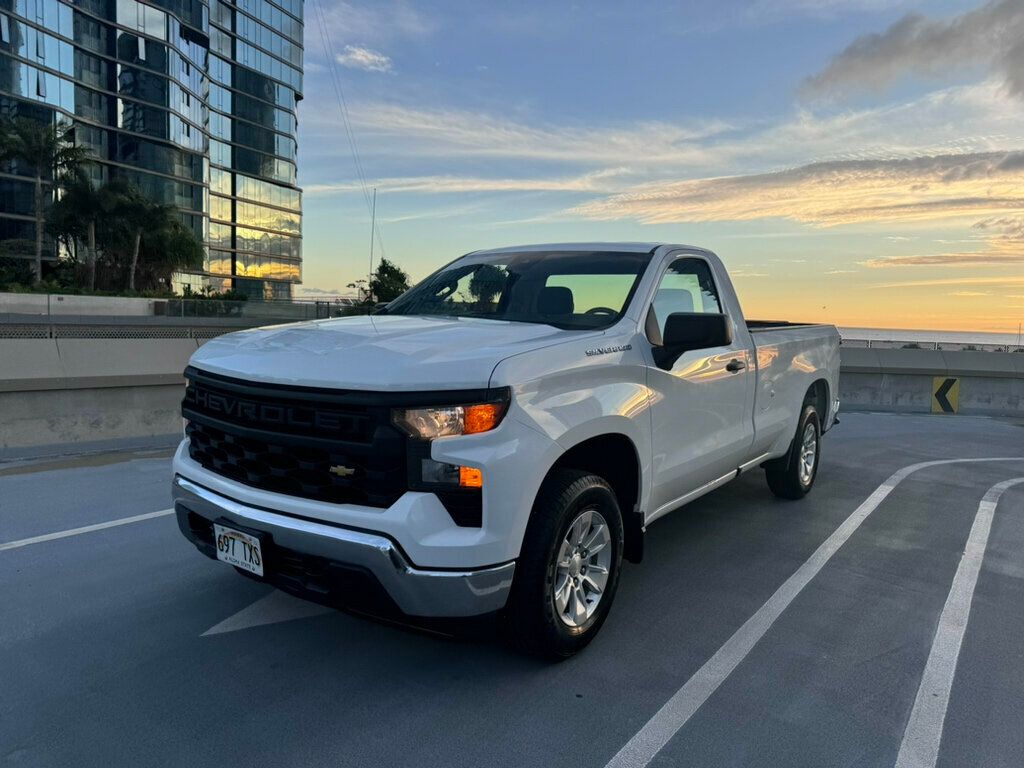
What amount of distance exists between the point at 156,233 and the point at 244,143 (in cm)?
2360

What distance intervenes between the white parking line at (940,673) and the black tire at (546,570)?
138cm

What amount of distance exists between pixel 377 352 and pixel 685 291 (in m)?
2.40

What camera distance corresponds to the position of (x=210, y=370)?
3342 mm

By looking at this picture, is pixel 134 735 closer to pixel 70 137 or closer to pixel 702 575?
pixel 702 575

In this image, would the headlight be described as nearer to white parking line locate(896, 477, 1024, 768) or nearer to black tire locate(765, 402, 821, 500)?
white parking line locate(896, 477, 1024, 768)

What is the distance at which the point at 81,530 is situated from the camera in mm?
5102

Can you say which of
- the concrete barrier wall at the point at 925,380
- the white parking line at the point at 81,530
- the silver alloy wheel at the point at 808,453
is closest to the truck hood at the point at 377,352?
the white parking line at the point at 81,530

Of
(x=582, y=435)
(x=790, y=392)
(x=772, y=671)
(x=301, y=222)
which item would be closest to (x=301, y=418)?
(x=582, y=435)

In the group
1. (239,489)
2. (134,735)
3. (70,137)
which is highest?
(70,137)

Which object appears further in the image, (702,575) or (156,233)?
(156,233)

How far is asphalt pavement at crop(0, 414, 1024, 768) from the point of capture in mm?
2750

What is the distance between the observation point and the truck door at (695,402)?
3887 mm

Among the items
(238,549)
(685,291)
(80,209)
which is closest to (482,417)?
(238,549)

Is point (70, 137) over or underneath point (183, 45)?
underneath
